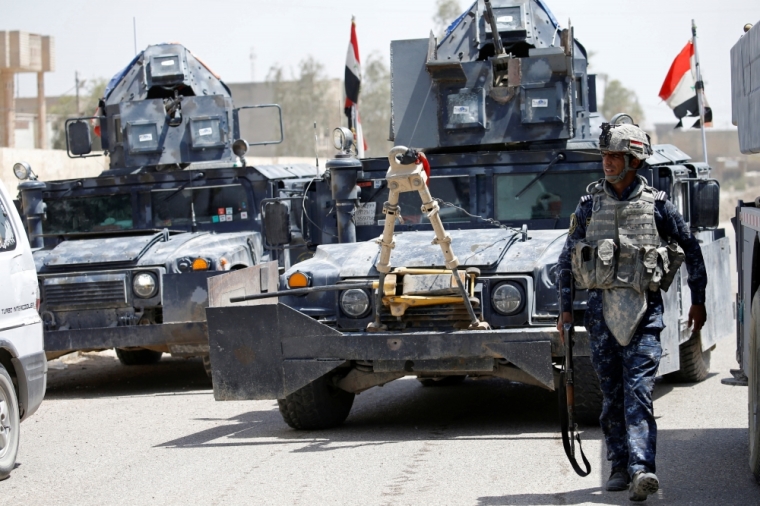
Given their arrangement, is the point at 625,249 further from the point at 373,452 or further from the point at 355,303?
the point at 355,303

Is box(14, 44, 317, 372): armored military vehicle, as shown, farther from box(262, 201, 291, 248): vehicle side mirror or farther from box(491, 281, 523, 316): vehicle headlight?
box(491, 281, 523, 316): vehicle headlight

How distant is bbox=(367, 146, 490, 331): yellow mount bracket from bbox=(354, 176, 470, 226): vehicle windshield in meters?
1.57

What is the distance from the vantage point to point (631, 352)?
5.53 m

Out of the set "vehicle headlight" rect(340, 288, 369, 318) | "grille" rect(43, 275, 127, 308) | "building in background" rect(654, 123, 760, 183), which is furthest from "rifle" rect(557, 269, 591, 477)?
"building in background" rect(654, 123, 760, 183)

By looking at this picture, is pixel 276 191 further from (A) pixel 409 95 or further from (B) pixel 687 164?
(B) pixel 687 164

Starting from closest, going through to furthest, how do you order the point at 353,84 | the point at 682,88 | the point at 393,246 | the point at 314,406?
1. the point at 393,246
2. the point at 314,406
3. the point at 353,84
4. the point at 682,88

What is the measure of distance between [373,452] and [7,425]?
2.10 meters

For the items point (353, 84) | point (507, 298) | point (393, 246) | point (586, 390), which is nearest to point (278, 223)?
point (393, 246)

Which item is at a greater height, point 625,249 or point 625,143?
point 625,143

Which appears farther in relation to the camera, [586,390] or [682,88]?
[682,88]

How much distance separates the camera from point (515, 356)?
7.04 metres

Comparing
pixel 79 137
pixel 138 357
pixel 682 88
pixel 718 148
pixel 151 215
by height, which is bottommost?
pixel 138 357

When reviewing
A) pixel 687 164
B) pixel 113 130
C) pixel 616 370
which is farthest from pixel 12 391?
pixel 113 130

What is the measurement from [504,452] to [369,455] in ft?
2.49
